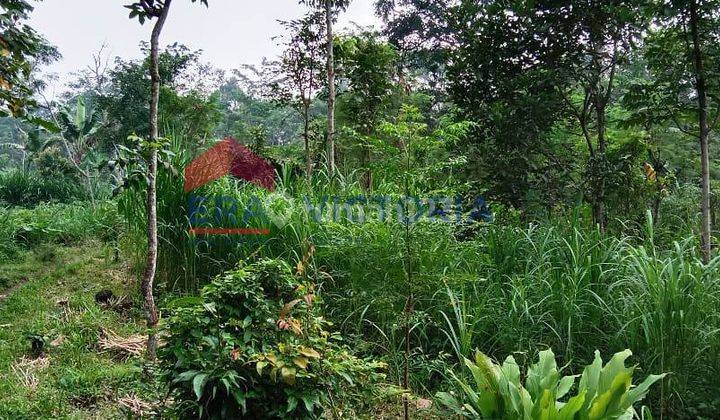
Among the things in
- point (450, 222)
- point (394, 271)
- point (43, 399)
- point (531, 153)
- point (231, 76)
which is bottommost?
point (43, 399)

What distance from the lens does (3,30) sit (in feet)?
8.25

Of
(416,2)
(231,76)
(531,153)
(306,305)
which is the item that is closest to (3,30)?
(306,305)

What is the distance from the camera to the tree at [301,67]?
21.9ft

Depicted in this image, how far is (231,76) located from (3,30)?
31.8 m

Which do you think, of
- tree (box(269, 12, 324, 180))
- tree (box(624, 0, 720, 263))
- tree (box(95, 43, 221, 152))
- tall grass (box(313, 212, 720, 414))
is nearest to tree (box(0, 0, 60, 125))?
tall grass (box(313, 212, 720, 414))

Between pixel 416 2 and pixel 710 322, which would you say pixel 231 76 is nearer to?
pixel 416 2

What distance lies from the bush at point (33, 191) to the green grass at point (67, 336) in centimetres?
681

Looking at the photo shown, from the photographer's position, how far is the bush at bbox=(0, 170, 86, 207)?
35.1 ft

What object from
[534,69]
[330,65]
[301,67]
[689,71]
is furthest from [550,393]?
[301,67]

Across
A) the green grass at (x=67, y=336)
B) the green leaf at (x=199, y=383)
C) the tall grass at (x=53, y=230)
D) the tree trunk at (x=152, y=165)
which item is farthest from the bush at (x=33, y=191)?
the green leaf at (x=199, y=383)

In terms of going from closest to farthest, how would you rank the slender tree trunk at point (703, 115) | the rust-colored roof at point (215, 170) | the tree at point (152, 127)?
the tree at point (152, 127) < the slender tree trunk at point (703, 115) < the rust-colored roof at point (215, 170)

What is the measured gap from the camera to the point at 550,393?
1577 millimetres

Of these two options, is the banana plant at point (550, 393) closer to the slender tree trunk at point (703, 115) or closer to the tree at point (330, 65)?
the slender tree trunk at point (703, 115)

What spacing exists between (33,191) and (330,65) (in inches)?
359
